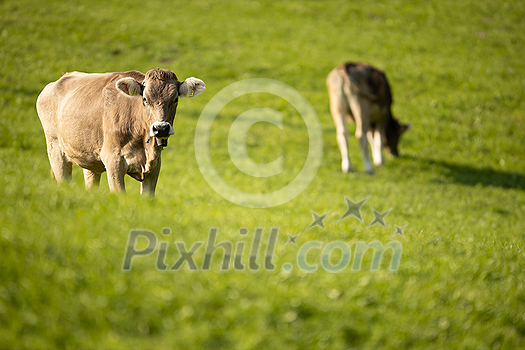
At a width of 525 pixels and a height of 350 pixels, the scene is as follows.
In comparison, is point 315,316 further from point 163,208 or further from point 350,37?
point 350,37

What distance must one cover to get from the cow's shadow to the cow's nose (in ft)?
40.1

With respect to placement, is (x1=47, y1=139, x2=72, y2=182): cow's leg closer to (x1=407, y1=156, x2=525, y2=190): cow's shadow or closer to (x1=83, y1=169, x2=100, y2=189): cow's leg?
(x1=83, y1=169, x2=100, y2=189): cow's leg

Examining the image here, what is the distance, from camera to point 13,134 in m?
13.7

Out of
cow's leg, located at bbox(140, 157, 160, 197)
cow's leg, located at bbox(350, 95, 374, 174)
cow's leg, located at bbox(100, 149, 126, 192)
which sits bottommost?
cow's leg, located at bbox(350, 95, 374, 174)

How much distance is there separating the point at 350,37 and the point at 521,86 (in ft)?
33.1

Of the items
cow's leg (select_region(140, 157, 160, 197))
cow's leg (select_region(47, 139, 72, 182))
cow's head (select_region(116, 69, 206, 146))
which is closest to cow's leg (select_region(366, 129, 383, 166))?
cow's leg (select_region(140, 157, 160, 197))

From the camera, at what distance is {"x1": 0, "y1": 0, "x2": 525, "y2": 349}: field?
3839 millimetres

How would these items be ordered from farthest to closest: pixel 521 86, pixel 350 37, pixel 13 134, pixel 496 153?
pixel 350 37 < pixel 521 86 < pixel 496 153 < pixel 13 134

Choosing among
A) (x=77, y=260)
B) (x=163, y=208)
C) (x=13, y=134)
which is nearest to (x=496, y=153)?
(x=163, y=208)

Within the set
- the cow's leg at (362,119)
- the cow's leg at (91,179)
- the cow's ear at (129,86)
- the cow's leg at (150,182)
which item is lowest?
the cow's leg at (362,119)

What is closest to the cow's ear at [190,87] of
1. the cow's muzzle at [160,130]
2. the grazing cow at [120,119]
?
the grazing cow at [120,119]

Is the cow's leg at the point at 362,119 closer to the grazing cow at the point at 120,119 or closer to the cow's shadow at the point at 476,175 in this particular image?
the cow's shadow at the point at 476,175

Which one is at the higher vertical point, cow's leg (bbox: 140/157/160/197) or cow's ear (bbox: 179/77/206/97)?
cow's ear (bbox: 179/77/206/97)

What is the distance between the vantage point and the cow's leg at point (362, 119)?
559 inches
